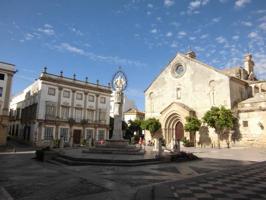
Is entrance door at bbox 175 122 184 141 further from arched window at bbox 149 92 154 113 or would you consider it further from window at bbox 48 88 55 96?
window at bbox 48 88 55 96

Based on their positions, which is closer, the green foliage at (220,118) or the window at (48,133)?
the green foliage at (220,118)

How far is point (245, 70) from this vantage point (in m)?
49.5

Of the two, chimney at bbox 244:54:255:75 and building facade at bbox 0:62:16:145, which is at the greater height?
chimney at bbox 244:54:255:75

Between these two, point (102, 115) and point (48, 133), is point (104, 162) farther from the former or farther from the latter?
point (102, 115)

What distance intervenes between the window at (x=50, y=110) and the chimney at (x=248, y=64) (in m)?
40.3

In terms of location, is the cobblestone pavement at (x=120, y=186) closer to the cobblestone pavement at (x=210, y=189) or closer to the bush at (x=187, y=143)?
the cobblestone pavement at (x=210, y=189)

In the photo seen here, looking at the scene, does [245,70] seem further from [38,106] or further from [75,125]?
[38,106]

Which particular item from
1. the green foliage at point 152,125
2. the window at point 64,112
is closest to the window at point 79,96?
the window at point 64,112

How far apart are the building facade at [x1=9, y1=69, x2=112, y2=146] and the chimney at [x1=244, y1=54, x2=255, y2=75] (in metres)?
30.3

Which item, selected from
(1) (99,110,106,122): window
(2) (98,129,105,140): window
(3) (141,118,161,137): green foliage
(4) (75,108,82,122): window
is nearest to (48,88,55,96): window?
(4) (75,108,82,122): window

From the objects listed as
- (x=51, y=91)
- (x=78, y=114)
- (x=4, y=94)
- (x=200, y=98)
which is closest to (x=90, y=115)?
(x=78, y=114)

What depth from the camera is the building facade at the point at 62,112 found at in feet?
121

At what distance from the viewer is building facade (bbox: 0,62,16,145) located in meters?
32.4

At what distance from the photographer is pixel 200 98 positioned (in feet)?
123
